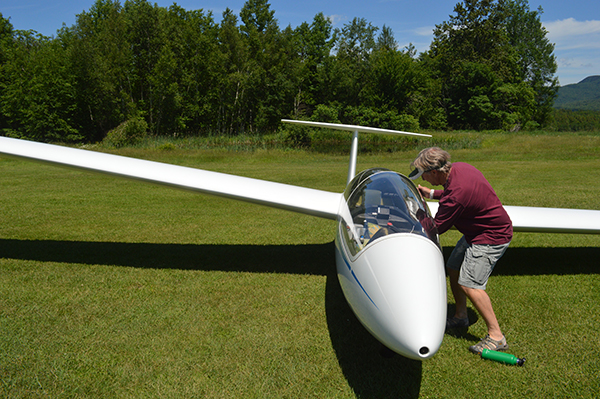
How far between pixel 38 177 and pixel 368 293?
55.7 ft

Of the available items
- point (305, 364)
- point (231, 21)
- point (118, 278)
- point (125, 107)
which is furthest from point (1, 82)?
point (305, 364)

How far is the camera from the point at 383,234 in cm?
315

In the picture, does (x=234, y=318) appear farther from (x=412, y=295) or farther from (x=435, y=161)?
(x=435, y=161)

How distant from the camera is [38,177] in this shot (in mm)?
15414

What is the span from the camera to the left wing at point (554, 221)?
17.5 ft

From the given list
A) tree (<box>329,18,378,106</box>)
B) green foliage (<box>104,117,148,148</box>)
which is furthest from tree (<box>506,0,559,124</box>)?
green foliage (<box>104,117,148,148</box>)

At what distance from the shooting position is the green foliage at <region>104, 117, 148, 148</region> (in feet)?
111

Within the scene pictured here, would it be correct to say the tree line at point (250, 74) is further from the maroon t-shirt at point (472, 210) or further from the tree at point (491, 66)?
the maroon t-shirt at point (472, 210)

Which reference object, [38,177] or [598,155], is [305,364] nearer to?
[38,177]

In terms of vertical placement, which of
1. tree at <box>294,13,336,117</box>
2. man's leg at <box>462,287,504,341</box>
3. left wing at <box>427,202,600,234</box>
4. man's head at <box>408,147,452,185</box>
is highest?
tree at <box>294,13,336,117</box>

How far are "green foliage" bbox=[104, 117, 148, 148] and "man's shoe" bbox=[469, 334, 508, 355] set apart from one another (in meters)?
34.6

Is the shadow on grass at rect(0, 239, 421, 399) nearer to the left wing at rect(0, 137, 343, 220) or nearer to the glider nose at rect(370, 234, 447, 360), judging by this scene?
the glider nose at rect(370, 234, 447, 360)

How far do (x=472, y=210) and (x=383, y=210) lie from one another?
2.85 ft

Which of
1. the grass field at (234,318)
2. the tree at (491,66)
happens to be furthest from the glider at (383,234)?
the tree at (491,66)
